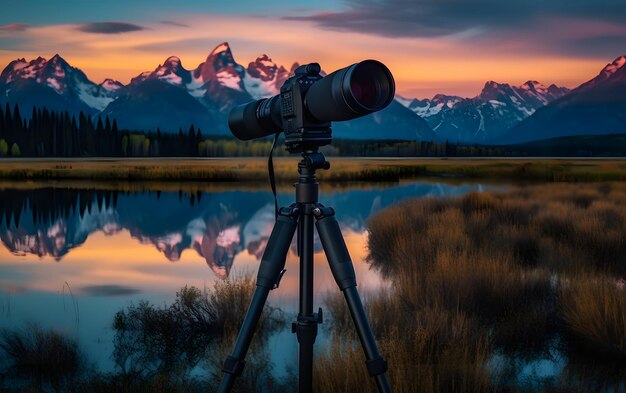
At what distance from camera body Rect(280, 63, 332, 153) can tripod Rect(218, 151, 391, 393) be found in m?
0.09

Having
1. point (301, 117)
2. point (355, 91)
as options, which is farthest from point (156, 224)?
point (355, 91)

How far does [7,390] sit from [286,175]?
5880cm

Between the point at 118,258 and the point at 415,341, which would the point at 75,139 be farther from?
the point at 415,341

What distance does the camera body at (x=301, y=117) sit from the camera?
12.8ft

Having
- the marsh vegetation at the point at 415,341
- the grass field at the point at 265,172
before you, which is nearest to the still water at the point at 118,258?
the marsh vegetation at the point at 415,341

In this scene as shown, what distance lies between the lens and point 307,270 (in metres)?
4.03

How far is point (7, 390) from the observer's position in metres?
5.56

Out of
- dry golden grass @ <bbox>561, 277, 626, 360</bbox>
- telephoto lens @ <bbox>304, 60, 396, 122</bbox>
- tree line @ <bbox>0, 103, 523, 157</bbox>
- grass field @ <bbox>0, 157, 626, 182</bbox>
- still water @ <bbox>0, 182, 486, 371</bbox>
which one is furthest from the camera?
tree line @ <bbox>0, 103, 523, 157</bbox>

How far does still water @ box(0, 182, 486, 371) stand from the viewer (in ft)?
30.8

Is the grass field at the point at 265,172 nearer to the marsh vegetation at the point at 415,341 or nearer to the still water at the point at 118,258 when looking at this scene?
the still water at the point at 118,258

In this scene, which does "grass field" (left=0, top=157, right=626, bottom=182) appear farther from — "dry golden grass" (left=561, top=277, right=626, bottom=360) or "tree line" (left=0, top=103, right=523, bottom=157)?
"dry golden grass" (left=561, top=277, right=626, bottom=360)

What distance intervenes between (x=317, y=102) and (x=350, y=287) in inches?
42.6

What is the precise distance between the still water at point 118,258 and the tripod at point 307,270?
2.64m

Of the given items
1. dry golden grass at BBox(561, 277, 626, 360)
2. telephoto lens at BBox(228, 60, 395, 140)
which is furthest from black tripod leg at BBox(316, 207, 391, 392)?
dry golden grass at BBox(561, 277, 626, 360)
